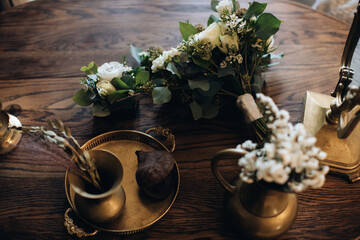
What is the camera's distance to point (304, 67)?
0.98 metres

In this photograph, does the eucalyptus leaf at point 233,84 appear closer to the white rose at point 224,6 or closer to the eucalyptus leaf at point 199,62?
the eucalyptus leaf at point 199,62

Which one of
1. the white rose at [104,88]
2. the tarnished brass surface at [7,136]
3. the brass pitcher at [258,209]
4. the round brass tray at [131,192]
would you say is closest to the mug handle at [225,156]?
the brass pitcher at [258,209]

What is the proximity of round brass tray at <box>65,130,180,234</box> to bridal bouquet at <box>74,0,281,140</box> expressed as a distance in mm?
83

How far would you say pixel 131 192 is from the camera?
0.70 metres

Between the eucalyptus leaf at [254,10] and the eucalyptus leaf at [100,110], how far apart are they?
1.46ft

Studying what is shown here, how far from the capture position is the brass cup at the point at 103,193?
1.94 ft

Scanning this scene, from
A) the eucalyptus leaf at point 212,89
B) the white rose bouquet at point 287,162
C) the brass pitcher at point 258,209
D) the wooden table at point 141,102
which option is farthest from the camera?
the eucalyptus leaf at point 212,89

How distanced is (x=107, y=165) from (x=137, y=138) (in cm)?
20

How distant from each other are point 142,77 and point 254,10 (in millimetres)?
338

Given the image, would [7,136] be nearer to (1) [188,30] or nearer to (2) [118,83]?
(2) [118,83]

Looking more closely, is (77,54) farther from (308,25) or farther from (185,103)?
(308,25)

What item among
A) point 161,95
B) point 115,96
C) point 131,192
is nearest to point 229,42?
point 161,95

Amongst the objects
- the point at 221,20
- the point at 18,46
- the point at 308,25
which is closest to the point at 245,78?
the point at 221,20

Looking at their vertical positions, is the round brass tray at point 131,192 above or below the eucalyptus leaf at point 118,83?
below
